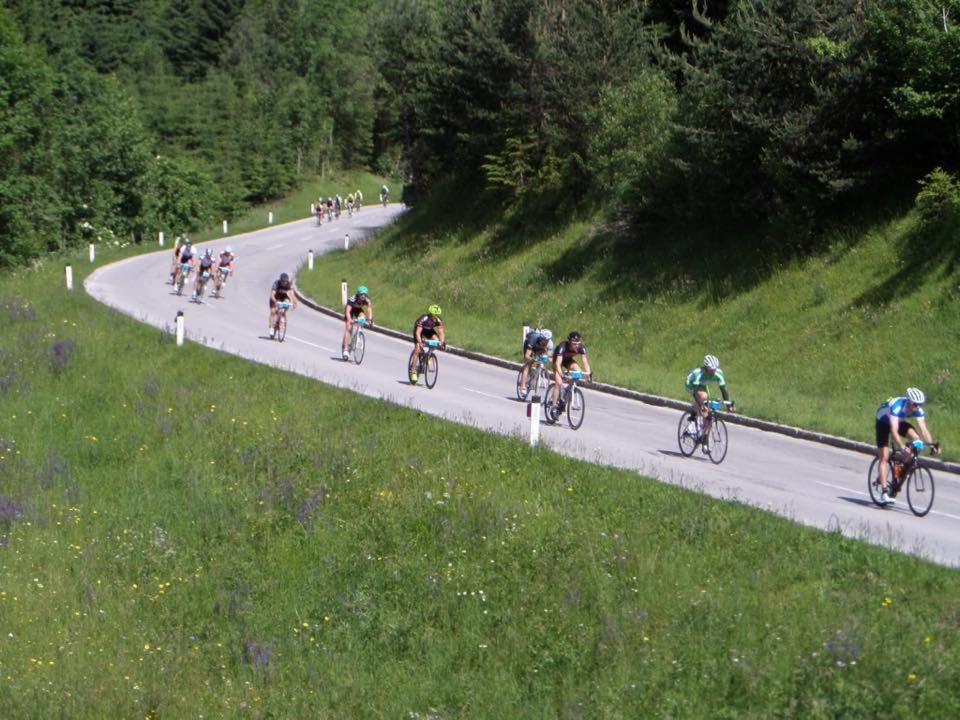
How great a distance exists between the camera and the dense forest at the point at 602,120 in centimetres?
2920

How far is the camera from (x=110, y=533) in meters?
16.4

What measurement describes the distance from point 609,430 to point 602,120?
19.6 m

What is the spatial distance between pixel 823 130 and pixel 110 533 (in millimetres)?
19715

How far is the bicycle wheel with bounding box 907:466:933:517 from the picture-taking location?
15.6m

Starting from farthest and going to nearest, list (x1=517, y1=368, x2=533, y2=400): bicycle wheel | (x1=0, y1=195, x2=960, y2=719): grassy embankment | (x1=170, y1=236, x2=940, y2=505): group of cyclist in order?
(x1=517, y1=368, x2=533, y2=400): bicycle wheel → (x1=170, y1=236, x2=940, y2=505): group of cyclist → (x1=0, y1=195, x2=960, y2=719): grassy embankment

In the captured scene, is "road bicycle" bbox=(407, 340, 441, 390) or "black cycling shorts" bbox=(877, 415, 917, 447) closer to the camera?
"black cycling shorts" bbox=(877, 415, 917, 447)

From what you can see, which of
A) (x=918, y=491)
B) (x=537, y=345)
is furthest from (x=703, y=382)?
(x=537, y=345)

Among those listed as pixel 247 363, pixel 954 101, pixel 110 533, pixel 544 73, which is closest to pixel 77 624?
pixel 110 533

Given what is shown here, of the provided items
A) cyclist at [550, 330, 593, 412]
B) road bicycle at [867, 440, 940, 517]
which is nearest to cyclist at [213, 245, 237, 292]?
cyclist at [550, 330, 593, 412]

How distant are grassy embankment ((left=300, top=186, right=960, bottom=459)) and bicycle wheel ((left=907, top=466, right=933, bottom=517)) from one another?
3906mm

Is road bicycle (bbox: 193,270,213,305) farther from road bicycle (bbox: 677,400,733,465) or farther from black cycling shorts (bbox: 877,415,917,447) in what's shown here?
black cycling shorts (bbox: 877,415,917,447)

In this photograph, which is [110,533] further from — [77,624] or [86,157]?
[86,157]

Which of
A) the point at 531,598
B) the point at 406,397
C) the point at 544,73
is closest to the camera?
the point at 531,598

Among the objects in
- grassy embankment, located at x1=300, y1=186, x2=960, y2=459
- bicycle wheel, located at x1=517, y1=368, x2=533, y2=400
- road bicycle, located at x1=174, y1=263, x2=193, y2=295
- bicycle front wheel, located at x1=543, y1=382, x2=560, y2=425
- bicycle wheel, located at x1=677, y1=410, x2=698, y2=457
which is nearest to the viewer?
bicycle wheel, located at x1=677, y1=410, x2=698, y2=457
